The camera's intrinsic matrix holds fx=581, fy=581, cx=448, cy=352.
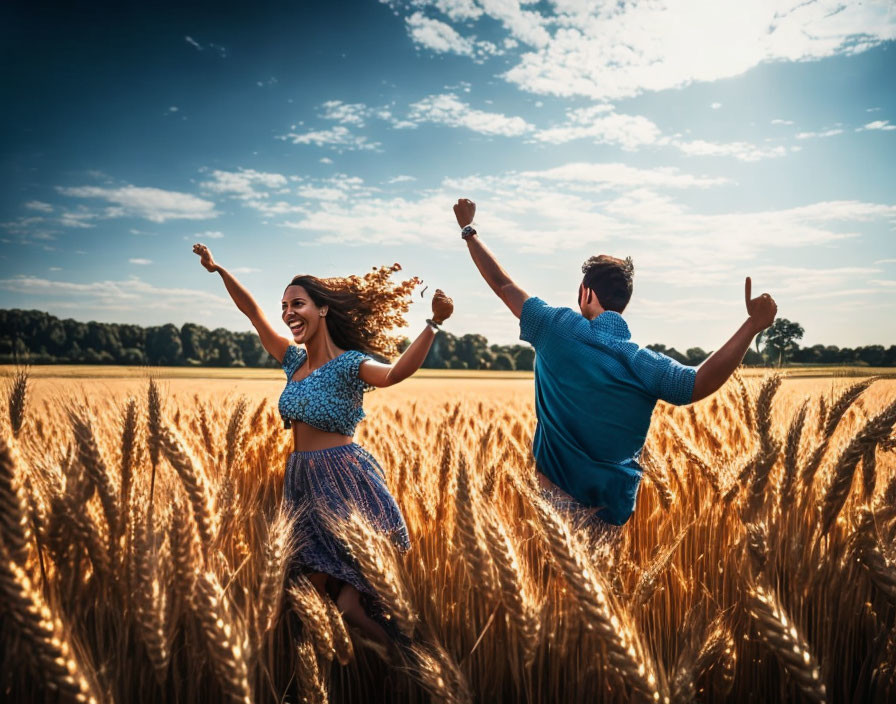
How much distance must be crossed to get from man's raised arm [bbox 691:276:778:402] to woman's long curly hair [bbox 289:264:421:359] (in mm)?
1459

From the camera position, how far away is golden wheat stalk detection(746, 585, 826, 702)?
3.96ft

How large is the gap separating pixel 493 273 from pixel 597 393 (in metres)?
0.71

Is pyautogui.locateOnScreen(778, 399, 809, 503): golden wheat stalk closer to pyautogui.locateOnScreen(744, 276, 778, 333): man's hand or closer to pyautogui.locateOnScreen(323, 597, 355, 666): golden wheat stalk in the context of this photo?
pyautogui.locateOnScreen(744, 276, 778, 333): man's hand

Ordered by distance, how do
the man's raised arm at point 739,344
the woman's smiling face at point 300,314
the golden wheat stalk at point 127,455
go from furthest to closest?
the woman's smiling face at point 300,314
the man's raised arm at point 739,344
the golden wheat stalk at point 127,455

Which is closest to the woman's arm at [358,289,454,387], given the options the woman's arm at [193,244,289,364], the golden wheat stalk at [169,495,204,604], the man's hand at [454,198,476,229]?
the man's hand at [454,198,476,229]

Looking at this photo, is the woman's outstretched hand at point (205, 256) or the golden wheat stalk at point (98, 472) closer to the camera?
the golden wheat stalk at point (98, 472)

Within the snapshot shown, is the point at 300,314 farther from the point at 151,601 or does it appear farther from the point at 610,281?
the point at 151,601

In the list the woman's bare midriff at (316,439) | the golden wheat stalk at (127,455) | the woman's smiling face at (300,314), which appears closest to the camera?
the golden wheat stalk at (127,455)

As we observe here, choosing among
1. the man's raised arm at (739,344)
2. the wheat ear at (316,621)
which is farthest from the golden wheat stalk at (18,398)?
the man's raised arm at (739,344)

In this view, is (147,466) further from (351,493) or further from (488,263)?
(488,263)

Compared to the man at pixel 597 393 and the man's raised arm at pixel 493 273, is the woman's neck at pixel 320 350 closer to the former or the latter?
the man's raised arm at pixel 493 273

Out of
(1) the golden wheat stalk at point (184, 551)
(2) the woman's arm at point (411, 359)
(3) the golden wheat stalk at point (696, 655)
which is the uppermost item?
(2) the woman's arm at point (411, 359)

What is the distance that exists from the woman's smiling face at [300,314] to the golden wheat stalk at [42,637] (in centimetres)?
157

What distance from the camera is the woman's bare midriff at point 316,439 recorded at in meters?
2.40
